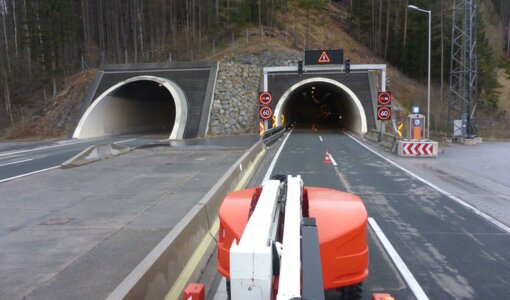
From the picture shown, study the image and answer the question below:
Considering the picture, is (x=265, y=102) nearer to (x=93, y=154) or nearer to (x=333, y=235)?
(x=93, y=154)

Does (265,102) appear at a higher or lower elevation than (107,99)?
lower

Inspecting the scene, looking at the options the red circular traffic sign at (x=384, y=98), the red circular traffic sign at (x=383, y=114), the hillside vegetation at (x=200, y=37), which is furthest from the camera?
the hillside vegetation at (x=200, y=37)

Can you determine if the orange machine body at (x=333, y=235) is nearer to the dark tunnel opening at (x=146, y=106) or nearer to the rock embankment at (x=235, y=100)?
the rock embankment at (x=235, y=100)

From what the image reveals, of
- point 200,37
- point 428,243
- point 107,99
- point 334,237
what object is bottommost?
point 428,243

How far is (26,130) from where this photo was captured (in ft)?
133

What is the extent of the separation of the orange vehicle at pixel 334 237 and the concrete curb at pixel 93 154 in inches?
549

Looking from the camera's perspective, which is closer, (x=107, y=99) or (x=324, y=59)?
(x=107, y=99)

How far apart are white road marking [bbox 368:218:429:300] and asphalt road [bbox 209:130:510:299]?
0.03 meters

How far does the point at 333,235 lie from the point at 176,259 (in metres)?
1.97

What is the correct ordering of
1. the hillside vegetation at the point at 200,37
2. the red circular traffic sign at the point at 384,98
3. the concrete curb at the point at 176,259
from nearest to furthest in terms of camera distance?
the concrete curb at the point at 176,259, the red circular traffic sign at the point at 384,98, the hillside vegetation at the point at 200,37

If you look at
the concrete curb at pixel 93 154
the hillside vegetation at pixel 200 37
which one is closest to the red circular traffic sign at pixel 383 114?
the concrete curb at pixel 93 154

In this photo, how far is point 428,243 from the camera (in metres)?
7.00

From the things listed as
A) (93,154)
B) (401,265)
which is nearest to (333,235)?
Answer: (401,265)

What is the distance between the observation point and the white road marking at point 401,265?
508 centimetres
